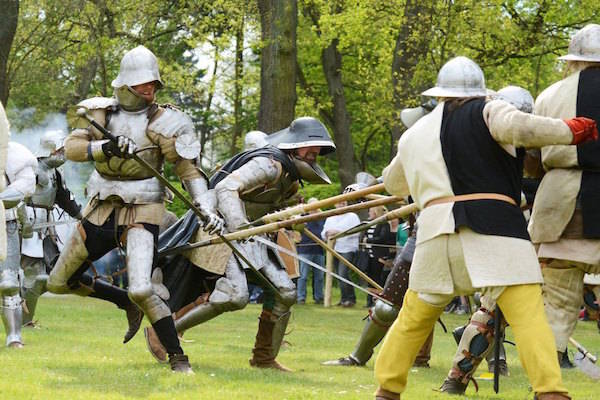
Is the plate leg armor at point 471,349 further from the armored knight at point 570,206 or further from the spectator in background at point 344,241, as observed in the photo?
the spectator in background at point 344,241

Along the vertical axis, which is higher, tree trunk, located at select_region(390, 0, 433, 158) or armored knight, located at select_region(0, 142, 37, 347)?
tree trunk, located at select_region(390, 0, 433, 158)

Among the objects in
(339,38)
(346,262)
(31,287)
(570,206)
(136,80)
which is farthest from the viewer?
(339,38)

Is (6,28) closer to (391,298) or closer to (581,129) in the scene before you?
(391,298)

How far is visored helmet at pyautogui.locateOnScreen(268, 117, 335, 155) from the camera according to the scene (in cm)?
850

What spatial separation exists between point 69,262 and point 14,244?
218 cm

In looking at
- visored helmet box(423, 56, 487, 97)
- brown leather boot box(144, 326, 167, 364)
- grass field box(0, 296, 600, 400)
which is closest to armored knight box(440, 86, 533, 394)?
grass field box(0, 296, 600, 400)

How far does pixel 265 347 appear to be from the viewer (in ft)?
28.1

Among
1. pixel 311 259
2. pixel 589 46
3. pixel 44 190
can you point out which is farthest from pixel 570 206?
pixel 311 259

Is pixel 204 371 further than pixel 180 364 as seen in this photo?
Yes

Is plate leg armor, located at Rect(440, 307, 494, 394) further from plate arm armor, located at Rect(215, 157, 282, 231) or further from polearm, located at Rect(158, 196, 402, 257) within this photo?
plate arm armor, located at Rect(215, 157, 282, 231)

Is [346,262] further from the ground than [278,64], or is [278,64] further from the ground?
[278,64]

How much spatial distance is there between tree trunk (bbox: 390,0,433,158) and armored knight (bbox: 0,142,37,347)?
396 inches

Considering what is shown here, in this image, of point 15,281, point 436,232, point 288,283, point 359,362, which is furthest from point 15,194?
point 436,232

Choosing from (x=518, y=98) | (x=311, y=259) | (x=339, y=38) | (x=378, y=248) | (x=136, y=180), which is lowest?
(x=311, y=259)
